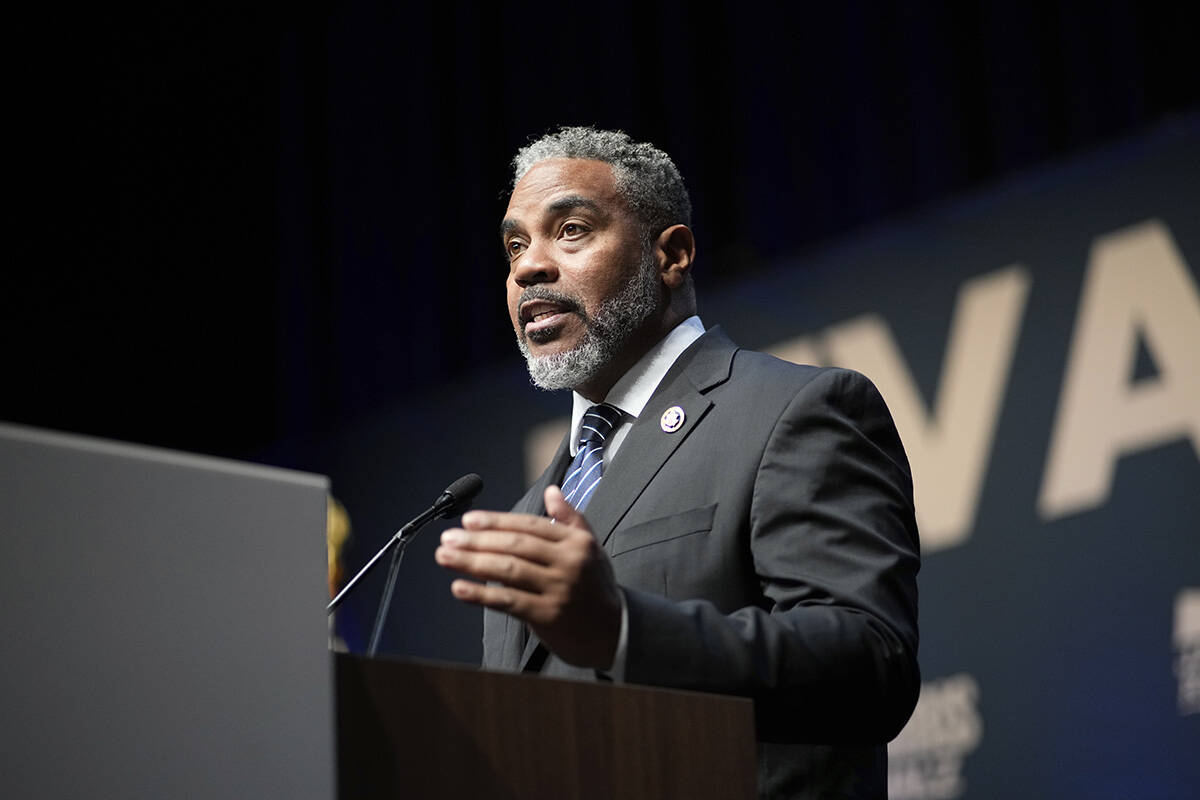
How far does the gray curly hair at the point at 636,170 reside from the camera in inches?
92.8

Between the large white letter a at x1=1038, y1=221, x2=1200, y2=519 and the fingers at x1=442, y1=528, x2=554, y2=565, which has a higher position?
the large white letter a at x1=1038, y1=221, x2=1200, y2=519

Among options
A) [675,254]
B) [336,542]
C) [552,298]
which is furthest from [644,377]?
[336,542]

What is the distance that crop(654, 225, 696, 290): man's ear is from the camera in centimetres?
233

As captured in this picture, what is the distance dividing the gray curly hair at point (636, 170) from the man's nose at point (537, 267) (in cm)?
18

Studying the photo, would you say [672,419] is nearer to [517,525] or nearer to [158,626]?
[517,525]

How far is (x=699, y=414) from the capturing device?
1862 mm

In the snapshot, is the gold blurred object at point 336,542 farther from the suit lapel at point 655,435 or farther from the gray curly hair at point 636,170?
the suit lapel at point 655,435

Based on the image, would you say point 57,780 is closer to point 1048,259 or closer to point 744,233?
point 1048,259

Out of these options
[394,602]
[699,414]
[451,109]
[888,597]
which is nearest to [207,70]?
[451,109]

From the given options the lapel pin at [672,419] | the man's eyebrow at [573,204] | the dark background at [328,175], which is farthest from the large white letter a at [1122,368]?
the lapel pin at [672,419]

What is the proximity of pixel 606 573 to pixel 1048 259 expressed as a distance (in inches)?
110

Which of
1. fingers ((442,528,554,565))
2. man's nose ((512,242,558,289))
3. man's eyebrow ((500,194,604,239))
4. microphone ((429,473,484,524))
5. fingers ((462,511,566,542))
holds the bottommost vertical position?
fingers ((442,528,554,565))

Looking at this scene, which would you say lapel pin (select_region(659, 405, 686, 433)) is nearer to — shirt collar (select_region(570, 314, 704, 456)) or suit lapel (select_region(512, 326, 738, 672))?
suit lapel (select_region(512, 326, 738, 672))

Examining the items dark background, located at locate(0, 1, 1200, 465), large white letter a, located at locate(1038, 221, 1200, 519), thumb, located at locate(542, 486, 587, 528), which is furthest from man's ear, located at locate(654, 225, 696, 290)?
dark background, located at locate(0, 1, 1200, 465)
